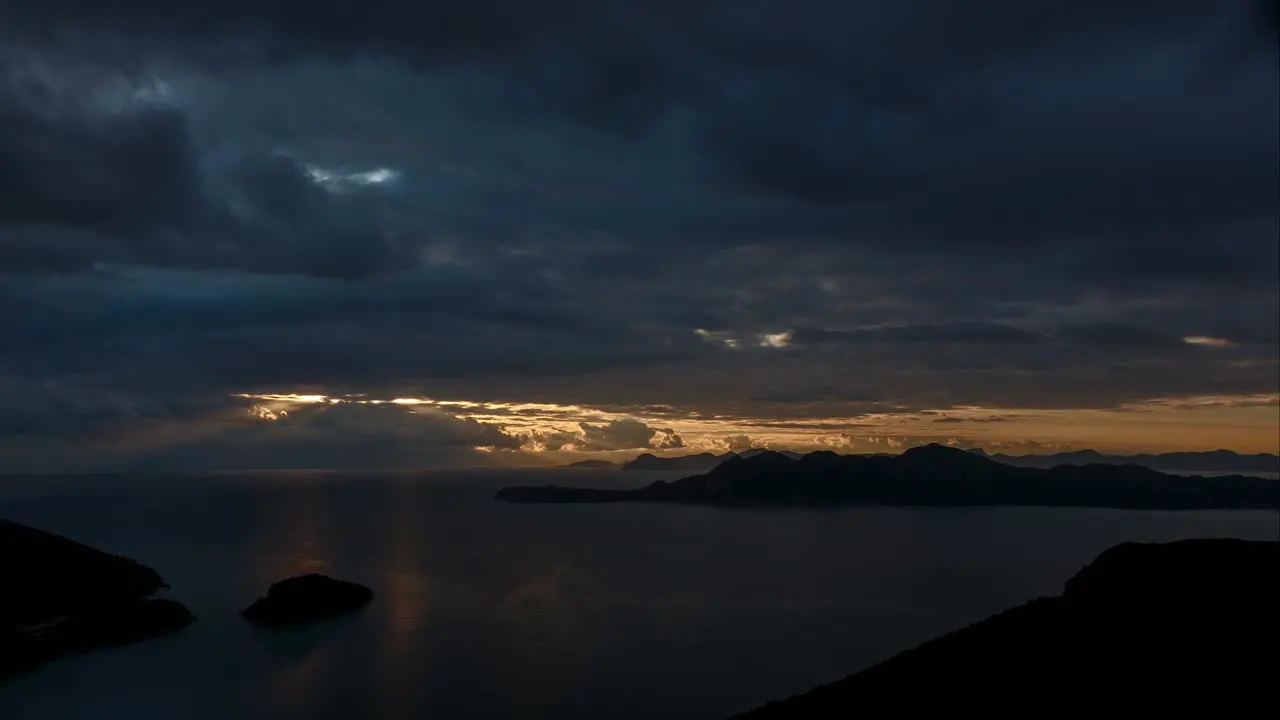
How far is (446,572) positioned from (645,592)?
33.4 meters

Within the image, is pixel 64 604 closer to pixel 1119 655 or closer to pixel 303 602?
pixel 303 602

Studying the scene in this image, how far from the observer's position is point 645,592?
102 meters

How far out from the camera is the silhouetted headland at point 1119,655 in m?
32.2

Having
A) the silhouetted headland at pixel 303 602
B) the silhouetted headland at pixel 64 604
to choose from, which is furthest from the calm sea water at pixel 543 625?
the silhouetted headland at pixel 64 604

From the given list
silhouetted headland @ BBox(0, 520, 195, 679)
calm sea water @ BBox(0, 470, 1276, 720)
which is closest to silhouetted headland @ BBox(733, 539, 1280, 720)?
calm sea water @ BBox(0, 470, 1276, 720)

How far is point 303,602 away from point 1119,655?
73844 millimetres

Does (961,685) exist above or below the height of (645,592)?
above

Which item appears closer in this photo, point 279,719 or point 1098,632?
point 1098,632

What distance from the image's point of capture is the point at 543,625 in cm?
8088

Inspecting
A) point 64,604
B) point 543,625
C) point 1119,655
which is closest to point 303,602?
point 64,604

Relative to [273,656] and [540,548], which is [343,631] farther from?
[540,548]

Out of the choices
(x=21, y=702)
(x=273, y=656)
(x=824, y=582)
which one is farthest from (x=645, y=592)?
(x=21, y=702)

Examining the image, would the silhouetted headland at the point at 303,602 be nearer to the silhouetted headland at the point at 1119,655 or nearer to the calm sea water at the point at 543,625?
the calm sea water at the point at 543,625

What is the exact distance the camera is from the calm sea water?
5631 cm
